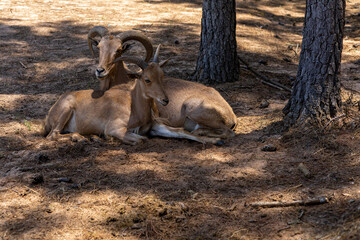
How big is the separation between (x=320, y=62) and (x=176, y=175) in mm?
2706

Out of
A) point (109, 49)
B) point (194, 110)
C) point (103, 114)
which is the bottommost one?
point (103, 114)

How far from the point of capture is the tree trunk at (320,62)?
6.14 meters

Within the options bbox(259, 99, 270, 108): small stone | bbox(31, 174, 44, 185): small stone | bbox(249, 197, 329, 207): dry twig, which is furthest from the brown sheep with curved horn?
bbox(249, 197, 329, 207): dry twig

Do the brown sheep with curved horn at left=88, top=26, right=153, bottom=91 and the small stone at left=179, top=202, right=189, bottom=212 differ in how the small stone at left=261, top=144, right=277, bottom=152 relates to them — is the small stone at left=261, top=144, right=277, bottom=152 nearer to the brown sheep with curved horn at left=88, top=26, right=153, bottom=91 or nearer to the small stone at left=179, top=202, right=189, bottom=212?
the small stone at left=179, top=202, right=189, bottom=212

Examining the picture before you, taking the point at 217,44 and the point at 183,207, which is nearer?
the point at 183,207

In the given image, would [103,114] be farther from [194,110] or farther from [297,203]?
[297,203]

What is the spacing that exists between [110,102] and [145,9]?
9425 mm

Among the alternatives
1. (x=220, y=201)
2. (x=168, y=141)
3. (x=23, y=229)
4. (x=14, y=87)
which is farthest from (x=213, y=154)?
(x=14, y=87)

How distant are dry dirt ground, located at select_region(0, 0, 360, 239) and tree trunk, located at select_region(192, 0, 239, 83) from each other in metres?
0.36

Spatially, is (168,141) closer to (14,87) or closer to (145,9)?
(14,87)

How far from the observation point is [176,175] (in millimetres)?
5562

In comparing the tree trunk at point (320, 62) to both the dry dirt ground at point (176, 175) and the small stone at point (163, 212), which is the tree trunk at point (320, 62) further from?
the small stone at point (163, 212)

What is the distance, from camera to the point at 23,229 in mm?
A: 4344

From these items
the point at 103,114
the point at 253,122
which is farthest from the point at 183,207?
the point at 253,122
